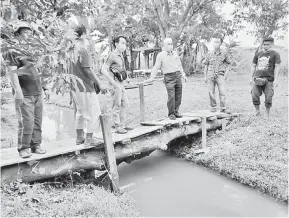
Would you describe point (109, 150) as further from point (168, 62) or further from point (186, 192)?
point (168, 62)

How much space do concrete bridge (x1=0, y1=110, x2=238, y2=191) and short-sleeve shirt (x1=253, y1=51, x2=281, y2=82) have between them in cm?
192

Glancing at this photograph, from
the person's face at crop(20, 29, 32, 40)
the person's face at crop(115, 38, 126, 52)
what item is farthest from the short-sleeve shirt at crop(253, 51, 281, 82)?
the person's face at crop(20, 29, 32, 40)

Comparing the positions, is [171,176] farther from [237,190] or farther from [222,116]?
[222,116]

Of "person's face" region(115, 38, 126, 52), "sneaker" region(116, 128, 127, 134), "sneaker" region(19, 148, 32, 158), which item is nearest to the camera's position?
"sneaker" region(19, 148, 32, 158)

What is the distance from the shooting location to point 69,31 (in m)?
2.30

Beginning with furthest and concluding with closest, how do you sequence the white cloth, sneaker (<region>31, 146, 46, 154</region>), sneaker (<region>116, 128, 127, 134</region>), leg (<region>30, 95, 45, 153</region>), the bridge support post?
sneaker (<region>116, 128, 127, 134</region>), the bridge support post, the white cloth, sneaker (<region>31, 146, 46, 154</region>), leg (<region>30, 95, 45, 153</region>)

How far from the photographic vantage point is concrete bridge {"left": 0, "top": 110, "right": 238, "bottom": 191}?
4137 millimetres

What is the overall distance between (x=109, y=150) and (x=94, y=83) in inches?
42.0

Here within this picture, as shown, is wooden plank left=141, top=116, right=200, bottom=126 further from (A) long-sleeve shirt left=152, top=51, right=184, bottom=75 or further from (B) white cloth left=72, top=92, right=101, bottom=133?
(B) white cloth left=72, top=92, right=101, bottom=133

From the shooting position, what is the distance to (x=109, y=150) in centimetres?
477

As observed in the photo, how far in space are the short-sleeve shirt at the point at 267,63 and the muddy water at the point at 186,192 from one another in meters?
2.63

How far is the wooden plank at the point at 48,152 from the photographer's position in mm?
4027

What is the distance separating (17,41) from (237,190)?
4251 millimetres

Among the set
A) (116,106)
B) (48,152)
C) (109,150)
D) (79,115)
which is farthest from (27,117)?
(116,106)
